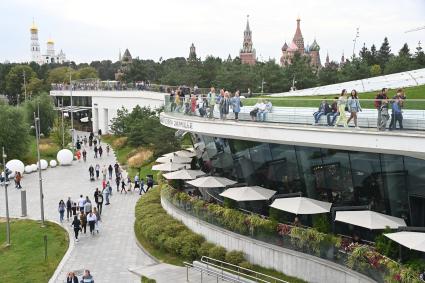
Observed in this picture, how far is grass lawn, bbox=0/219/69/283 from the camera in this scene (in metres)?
22.0

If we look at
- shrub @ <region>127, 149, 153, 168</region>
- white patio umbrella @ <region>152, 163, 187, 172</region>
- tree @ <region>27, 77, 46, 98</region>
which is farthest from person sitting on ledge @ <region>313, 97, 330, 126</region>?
tree @ <region>27, 77, 46, 98</region>

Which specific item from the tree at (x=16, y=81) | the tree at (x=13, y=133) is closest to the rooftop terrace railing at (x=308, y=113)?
the tree at (x=13, y=133)

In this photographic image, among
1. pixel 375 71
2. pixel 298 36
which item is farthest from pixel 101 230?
pixel 298 36

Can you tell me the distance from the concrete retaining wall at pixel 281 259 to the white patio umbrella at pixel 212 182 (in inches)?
65.3

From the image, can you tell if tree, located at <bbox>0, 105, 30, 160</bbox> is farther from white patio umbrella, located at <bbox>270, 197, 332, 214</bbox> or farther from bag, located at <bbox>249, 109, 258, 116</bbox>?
white patio umbrella, located at <bbox>270, 197, 332, 214</bbox>

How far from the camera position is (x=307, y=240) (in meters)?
18.6

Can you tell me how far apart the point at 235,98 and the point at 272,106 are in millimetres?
2430

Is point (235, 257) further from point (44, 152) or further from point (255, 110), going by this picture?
point (44, 152)

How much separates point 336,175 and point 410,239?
5168 mm

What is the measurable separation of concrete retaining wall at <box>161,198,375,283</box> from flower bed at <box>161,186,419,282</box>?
19 centimetres

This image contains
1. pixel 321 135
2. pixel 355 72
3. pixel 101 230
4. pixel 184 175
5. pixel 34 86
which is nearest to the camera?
pixel 321 135

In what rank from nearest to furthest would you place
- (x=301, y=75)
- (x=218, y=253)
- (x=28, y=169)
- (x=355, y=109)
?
1. (x=355, y=109)
2. (x=218, y=253)
3. (x=28, y=169)
4. (x=301, y=75)

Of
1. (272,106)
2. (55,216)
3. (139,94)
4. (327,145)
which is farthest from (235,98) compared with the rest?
(139,94)

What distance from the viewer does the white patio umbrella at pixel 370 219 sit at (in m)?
17.3
